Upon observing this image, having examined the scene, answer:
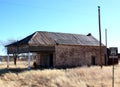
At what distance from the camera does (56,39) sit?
135ft

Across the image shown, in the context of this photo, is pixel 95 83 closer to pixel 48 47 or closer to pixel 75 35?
pixel 48 47

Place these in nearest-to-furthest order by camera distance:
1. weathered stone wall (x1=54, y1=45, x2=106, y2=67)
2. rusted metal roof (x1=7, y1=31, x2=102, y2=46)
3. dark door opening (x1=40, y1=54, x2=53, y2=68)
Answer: rusted metal roof (x1=7, y1=31, x2=102, y2=46), weathered stone wall (x1=54, y1=45, x2=106, y2=67), dark door opening (x1=40, y1=54, x2=53, y2=68)

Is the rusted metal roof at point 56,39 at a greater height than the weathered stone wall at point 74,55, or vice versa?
the rusted metal roof at point 56,39

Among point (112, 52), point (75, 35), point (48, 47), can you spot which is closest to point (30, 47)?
point (48, 47)

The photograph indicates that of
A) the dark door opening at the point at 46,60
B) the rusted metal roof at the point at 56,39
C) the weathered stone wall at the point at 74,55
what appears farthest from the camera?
the dark door opening at the point at 46,60

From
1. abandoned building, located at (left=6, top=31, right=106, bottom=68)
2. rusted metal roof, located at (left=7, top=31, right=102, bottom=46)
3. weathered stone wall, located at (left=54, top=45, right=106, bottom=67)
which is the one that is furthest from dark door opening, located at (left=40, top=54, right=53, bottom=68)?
rusted metal roof, located at (left=7, top=31, right=102, bottom=46)

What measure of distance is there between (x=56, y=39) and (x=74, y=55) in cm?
379

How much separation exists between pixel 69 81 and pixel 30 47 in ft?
49.1

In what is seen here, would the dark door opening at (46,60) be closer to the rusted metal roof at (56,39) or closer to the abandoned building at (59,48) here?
the abandoned building at (59,48)

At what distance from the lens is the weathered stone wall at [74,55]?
133 feet

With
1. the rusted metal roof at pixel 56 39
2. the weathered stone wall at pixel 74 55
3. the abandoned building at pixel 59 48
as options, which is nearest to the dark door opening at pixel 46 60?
the abandoned building at pixel 59 48

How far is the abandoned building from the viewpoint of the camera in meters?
38.1

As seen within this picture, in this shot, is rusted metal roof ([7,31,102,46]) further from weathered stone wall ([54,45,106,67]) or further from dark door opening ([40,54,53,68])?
dark door opening ([40,54,53,68])

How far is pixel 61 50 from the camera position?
4059 centimetres
